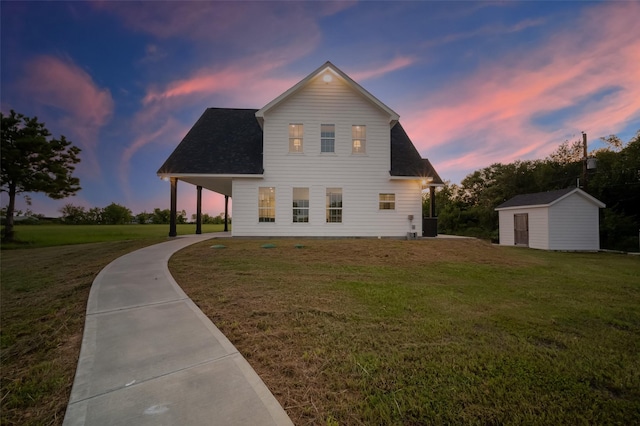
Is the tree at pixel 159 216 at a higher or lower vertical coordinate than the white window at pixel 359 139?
lower

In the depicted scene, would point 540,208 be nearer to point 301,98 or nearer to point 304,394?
point 301,98

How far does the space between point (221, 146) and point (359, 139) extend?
8029 mm

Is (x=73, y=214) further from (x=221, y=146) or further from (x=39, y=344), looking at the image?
(x=39, y=344)

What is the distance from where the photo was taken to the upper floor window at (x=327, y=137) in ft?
42.9

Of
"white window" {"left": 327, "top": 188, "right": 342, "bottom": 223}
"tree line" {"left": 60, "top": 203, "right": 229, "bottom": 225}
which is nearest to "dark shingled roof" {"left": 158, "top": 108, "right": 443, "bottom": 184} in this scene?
"white window" {"left": 327, "top": 188, "right": 342, "bottom": 223}

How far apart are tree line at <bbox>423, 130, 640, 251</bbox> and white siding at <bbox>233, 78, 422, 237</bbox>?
12814 millimetres

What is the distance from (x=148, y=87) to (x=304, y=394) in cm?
2101

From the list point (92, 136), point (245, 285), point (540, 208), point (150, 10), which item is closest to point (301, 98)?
point (150, 10)

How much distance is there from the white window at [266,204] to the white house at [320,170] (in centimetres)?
5

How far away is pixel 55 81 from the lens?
12.7 metres

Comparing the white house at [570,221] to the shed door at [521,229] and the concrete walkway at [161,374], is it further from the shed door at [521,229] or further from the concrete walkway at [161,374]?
the concrete walkway at [161,374]

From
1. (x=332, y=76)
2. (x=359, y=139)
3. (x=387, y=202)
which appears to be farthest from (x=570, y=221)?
(x=332, y=76)

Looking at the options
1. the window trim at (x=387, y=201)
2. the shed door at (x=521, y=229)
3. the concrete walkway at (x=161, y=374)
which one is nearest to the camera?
the concrete walkway at (x=161, y=374)

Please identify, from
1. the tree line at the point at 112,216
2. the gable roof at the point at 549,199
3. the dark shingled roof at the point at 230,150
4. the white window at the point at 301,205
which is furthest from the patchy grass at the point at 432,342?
the tree line at the point at 112,216
